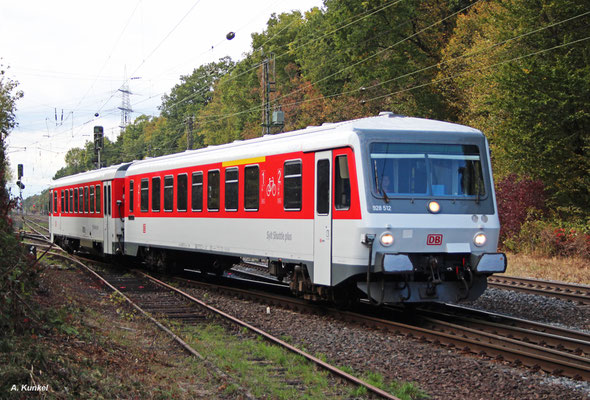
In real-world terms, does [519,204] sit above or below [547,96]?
below

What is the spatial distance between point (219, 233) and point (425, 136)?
6138 mm

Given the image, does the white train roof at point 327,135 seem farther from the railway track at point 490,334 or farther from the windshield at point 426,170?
the railway track at point 490,334

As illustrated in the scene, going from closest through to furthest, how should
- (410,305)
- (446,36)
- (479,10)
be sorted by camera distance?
(410,305), (479,10), (446,36)

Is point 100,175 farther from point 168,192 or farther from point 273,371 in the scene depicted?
point 273,371

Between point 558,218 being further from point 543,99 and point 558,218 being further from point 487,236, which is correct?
point 487,236

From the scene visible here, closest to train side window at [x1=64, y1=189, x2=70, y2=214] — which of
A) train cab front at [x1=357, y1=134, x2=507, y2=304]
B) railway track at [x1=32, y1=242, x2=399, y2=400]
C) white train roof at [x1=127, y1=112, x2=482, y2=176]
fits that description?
railway track at [x1=32, y1=242, x2=399, y2=400]

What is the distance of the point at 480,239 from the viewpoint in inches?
445

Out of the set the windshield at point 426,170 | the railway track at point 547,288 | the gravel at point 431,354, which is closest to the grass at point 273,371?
the gravel at point 431,354

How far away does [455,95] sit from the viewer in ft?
124

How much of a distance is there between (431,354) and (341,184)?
11.1 feet

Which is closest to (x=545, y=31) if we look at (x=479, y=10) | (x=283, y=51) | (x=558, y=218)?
(x=558, y=218)

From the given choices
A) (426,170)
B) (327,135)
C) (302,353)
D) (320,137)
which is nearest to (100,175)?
(320,137)

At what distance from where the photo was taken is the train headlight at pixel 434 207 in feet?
36.2

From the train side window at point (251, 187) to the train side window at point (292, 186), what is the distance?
117 cm
